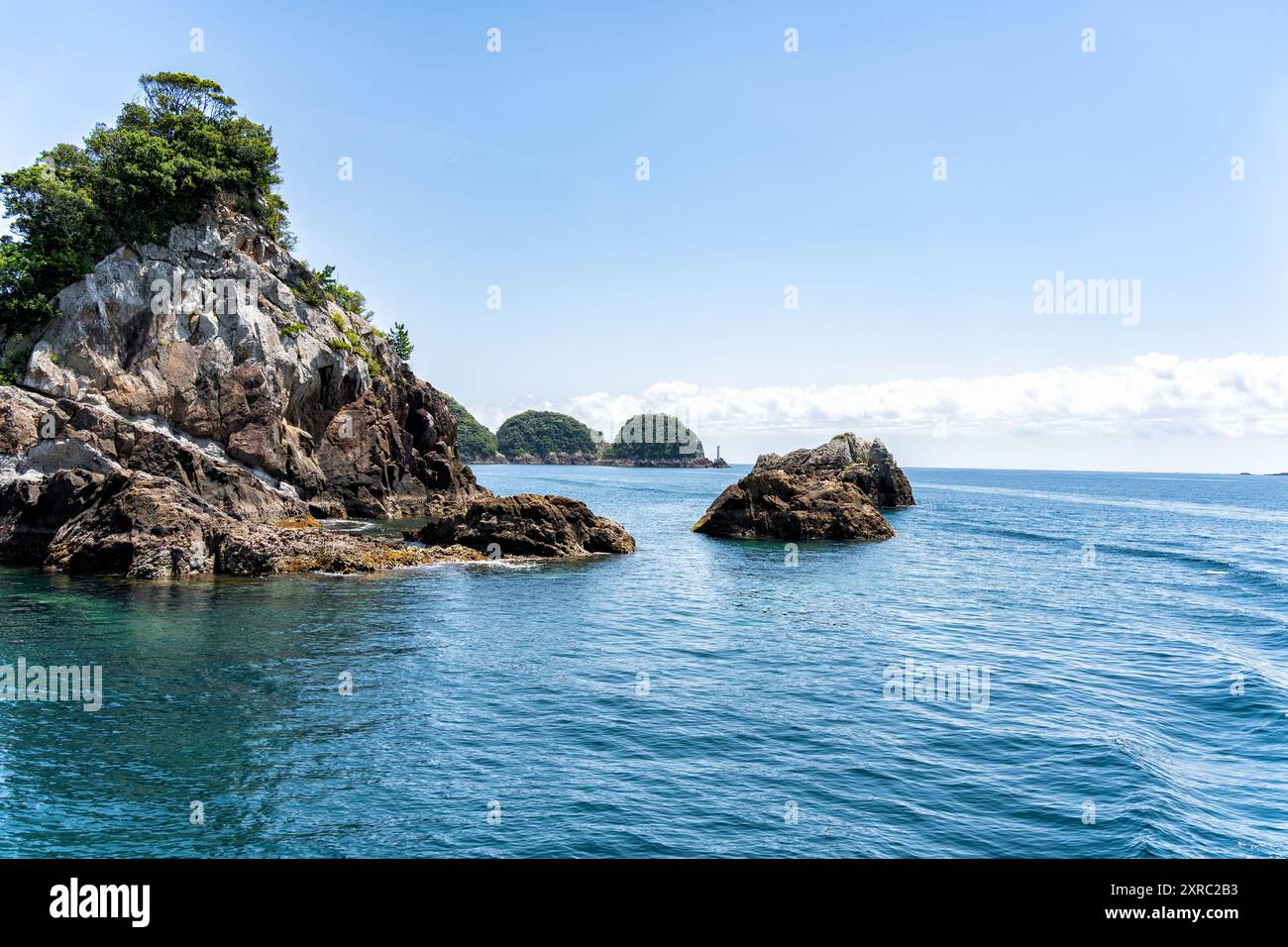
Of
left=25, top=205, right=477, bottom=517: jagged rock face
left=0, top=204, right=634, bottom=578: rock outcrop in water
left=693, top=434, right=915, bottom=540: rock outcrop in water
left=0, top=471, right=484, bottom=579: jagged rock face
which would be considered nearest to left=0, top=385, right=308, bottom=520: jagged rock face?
left=0, top=204, right=634, bottom=578: rock outcrop in water

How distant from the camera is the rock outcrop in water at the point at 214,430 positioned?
4344 cm

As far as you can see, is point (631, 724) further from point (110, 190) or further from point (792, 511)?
point (110, 190)

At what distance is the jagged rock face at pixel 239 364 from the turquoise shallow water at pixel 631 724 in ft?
71.9

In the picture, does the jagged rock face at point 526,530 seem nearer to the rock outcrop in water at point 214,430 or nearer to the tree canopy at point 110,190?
the rock outcrop in water at point 214,430

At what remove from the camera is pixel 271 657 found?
26.8 m

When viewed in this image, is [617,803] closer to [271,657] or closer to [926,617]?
[271,657]

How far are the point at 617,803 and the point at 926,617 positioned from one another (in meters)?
25.4

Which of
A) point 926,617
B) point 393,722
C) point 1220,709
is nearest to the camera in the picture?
point 393,722

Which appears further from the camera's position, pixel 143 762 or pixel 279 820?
pixel 143 762

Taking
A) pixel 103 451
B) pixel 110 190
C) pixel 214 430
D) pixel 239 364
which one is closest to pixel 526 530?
pixel 103 451

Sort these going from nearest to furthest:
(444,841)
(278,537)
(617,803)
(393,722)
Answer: (444,841) → (617,803) → (393,722) → (278,537)
